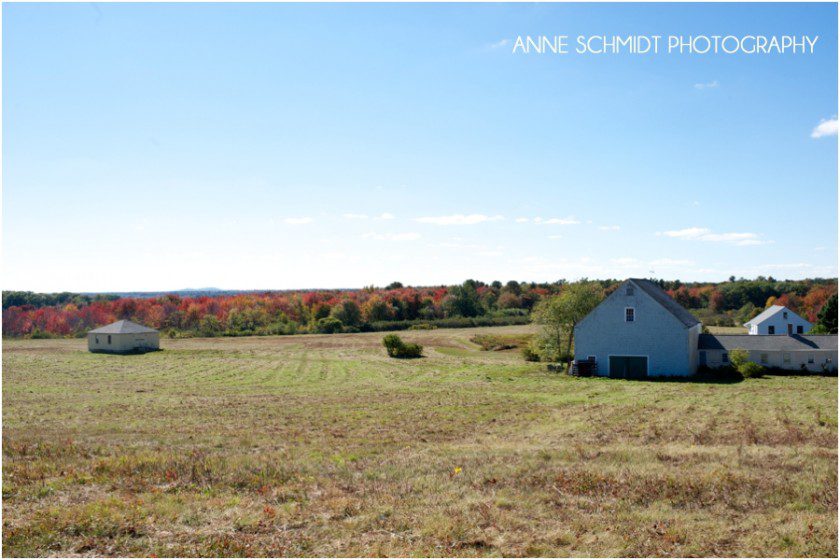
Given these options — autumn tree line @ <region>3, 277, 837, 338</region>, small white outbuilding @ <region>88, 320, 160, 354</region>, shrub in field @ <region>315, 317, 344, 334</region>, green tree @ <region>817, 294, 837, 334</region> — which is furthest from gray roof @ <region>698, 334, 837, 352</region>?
shrub in field @ <region>315, 317, 344, 334</region>

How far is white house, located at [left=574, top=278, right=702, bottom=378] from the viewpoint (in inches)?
1774

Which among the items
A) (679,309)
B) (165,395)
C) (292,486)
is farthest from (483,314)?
(292,486)

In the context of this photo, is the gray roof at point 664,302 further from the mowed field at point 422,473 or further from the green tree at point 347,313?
the green tree at point 347,313

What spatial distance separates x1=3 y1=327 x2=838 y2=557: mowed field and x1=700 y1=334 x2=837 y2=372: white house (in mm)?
9901

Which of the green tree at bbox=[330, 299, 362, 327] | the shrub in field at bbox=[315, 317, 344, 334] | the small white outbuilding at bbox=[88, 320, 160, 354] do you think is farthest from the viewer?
the green tree at bbox=[330, 299, 362, 327]

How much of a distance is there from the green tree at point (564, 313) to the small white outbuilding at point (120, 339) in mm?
45853

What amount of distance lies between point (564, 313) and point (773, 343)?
1567cm

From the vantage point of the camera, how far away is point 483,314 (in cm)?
12550

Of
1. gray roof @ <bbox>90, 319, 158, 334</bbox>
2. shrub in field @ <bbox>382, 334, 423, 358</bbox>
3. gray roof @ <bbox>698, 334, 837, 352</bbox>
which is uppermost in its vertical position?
gray roof @ <bbox>698, 334, 837, 352</bbox>

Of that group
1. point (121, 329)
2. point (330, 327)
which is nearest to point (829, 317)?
point (330, 327)

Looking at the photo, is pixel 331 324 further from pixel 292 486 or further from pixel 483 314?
pixel 292 486

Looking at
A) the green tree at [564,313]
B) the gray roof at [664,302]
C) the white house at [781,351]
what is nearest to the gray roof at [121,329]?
the green tree at [564,313]

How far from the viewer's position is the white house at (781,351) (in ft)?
150

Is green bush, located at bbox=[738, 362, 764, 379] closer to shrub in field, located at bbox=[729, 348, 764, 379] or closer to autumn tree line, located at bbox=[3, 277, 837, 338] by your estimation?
shrub in field, located at bbox=[729, 348, 764, 379]
